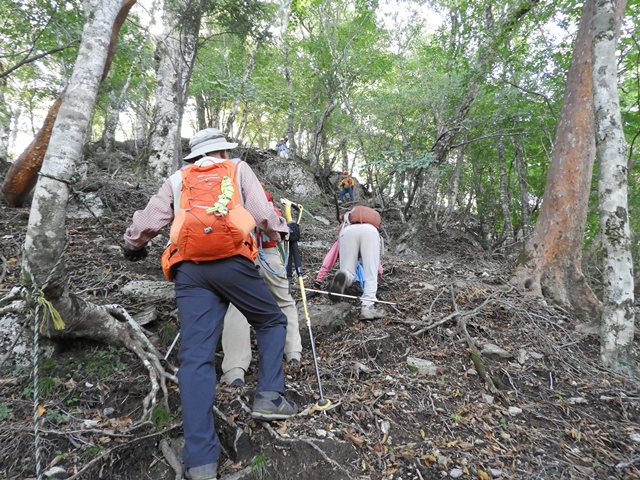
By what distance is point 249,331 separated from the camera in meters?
3.43

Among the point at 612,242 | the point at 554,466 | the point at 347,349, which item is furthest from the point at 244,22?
the point at 554,466

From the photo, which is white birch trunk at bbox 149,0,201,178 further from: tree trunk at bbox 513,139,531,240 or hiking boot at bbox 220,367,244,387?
tree trunk at bbox 513,139,531,240

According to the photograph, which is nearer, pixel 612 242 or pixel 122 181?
pixel 612 242

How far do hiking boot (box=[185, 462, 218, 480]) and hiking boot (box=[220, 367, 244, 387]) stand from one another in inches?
43.3

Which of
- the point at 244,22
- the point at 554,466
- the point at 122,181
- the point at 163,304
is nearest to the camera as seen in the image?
the point at 554,466

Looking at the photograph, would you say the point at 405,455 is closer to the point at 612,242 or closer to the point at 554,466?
the point at 554,466

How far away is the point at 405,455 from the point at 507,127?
32.2 feet

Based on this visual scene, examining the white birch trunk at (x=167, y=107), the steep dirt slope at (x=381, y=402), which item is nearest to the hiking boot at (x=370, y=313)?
the steep dirt slope at (x=381, y=402)

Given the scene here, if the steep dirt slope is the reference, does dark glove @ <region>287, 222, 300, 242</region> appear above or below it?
above

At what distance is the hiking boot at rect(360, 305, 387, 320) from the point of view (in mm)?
4539

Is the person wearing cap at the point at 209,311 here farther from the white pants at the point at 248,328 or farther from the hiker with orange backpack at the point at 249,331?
the white pants at the point at 248,328

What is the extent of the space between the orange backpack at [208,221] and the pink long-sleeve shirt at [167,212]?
0.46 ft

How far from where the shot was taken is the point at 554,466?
2500 mm

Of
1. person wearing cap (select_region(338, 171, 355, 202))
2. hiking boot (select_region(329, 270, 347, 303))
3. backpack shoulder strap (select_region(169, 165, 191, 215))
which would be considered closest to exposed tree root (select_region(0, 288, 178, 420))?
backpack shoulder strap (select_region(169, 165, 191, 215))
